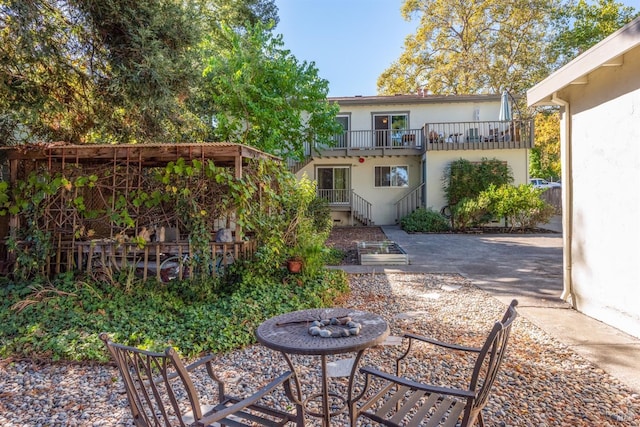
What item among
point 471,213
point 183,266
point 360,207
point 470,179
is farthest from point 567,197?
point 360,207

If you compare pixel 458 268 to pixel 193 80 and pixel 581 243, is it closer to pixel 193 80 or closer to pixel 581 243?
pixel 581 243

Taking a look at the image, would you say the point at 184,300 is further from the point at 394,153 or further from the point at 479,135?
the point at 479,135

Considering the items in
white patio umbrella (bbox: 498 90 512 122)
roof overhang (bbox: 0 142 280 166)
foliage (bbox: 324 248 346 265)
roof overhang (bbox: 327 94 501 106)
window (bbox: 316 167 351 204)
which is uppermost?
roof overhang (bbox: 327 94 501 106)

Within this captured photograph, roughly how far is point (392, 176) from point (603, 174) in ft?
42.3

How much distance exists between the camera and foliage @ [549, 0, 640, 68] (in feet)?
65.8

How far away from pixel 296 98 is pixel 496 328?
38.2ft

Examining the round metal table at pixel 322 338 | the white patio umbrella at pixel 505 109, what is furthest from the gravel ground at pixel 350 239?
the white patio umbrella at pixel 505 109

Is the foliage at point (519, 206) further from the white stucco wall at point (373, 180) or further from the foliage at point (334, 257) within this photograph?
the foliage at point (334, 257)

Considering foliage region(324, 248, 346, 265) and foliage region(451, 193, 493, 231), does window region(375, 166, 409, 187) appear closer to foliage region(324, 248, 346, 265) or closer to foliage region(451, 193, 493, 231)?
foliage region(451, 193, 493, 231)

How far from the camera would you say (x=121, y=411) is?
8.69 feet

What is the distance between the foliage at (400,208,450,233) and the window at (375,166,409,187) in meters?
2.53

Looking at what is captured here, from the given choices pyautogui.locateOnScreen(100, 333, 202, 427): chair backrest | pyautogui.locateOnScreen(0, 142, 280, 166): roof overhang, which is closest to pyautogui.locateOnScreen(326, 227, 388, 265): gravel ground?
pyautogui.locateOnScreen(0, 142, 280, 166): roof overhang

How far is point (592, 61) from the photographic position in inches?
159

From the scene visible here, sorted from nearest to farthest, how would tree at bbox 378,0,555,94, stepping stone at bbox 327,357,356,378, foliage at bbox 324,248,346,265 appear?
stepping stone at bbox 327,357,356,378, foliage at bbox 324,248,346,265, tree at bbox 378,0,555,94
